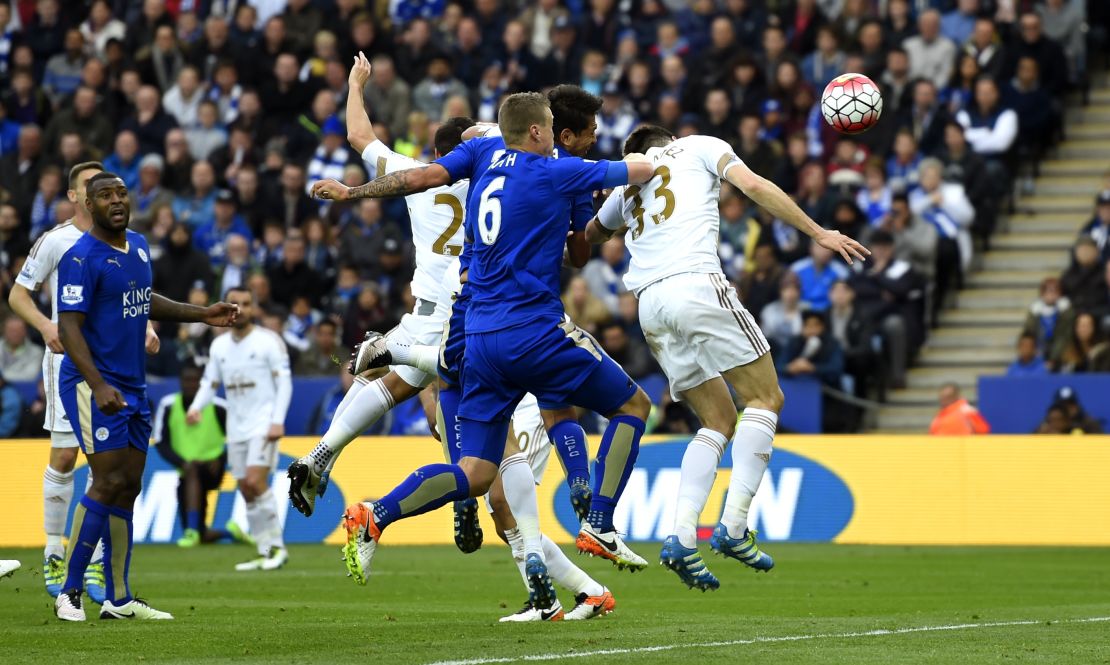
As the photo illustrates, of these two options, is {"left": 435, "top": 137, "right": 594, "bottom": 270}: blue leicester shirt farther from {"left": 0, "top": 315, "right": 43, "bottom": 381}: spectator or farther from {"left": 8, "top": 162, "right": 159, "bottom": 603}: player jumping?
{"left": 0, "top": 315, "right": 43, "bottom": 381}: spectator

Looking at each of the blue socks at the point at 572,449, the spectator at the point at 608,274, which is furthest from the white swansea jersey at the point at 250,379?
the blue socks at the point at 572,449

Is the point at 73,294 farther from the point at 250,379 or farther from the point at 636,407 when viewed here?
the point at 250,379

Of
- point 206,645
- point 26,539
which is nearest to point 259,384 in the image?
point 26,539

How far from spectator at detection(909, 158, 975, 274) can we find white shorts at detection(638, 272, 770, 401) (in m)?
11.2

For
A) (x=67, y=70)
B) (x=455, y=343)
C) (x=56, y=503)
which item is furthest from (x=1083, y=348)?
(x=67, y=70)

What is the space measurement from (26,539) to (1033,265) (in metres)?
12.9

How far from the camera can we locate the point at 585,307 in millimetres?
20500

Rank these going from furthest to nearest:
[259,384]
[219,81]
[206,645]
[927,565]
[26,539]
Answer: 1. [219,81]
2. [26,539]
3. [259,384]
4. [927,565]
5. [206,645]

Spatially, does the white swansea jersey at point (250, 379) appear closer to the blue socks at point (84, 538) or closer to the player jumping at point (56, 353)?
the player jumping at point (56, 353)

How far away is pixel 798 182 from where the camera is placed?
21609 mm

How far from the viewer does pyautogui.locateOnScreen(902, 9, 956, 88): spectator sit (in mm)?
22344

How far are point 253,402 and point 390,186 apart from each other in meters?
7.93

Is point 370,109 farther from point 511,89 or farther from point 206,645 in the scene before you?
point 206,645

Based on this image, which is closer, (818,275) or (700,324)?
(700,324)
